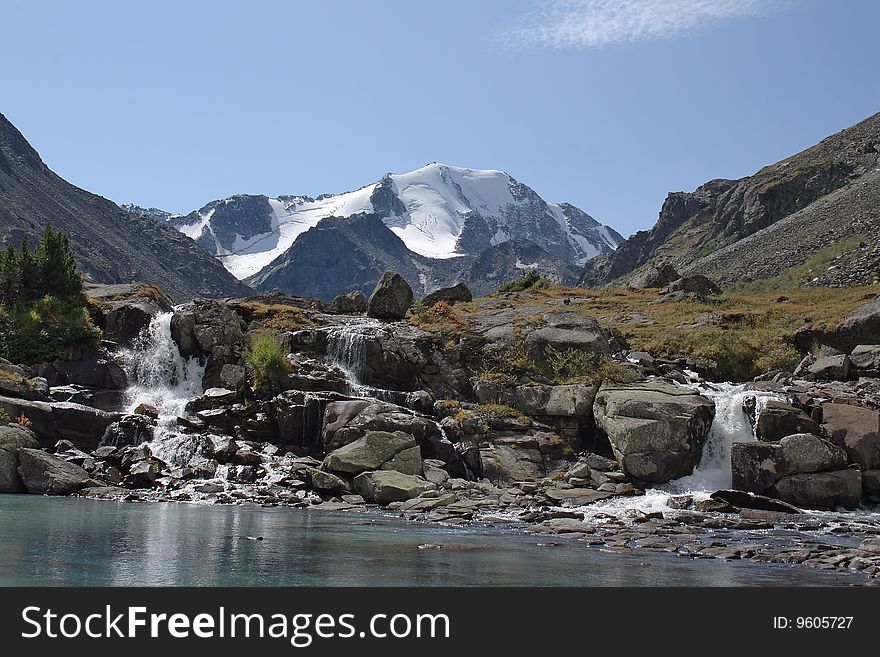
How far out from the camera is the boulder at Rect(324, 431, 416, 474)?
91.0ft

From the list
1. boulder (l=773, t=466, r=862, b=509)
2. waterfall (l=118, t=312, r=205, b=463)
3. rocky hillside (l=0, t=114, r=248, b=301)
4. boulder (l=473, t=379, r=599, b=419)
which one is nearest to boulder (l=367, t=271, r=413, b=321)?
waterfall (l=118, t=312, r=205, b=463)

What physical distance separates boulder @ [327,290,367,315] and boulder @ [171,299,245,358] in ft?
48.2

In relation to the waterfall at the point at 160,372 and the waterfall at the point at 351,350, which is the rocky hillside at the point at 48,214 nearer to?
the waterfall at the point at 160,372

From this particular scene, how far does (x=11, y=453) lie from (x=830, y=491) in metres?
31.3

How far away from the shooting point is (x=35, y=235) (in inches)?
5876

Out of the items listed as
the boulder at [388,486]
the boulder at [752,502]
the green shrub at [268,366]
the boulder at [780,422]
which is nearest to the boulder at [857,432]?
the boulder at [780,422]

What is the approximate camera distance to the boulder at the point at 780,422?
27.4 m

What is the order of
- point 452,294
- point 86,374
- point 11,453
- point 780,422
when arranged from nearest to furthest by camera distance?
point 11,453 → point 780,422 → point 86,374 → point 452,294

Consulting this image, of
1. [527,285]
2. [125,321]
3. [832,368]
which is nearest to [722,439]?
[832,368]

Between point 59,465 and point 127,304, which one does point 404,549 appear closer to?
point 59,465

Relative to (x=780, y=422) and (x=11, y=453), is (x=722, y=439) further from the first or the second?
(x=11, y=453)

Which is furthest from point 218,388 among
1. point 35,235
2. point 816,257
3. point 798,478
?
point 35,235

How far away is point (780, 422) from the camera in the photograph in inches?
1102
